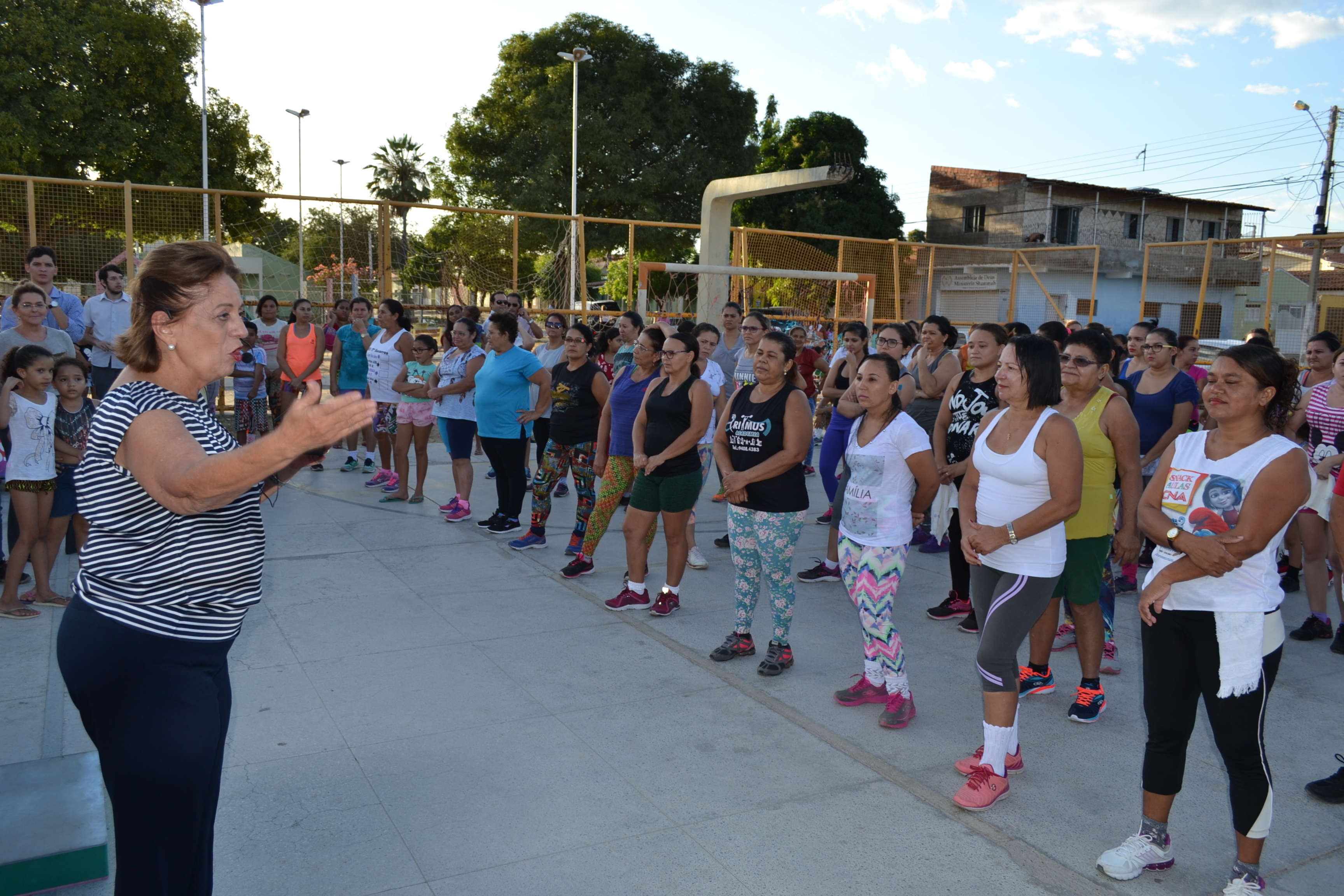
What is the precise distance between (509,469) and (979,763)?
16.5 feet

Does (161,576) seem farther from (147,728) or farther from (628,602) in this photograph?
(628,602)

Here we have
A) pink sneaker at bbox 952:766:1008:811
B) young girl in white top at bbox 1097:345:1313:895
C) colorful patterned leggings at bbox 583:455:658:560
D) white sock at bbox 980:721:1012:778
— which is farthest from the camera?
colorful patterned leggings at bbox 583:455:658:560

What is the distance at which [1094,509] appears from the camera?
14.4ft

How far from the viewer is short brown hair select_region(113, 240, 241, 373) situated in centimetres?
203

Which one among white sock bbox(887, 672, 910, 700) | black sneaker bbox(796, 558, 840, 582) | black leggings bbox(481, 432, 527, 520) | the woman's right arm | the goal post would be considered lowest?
black sneaker bbox(796, 558, 840, 582)

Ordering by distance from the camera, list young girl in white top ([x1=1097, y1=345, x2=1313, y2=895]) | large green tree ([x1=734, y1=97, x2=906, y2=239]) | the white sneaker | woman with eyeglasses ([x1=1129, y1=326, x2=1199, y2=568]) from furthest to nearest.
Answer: large green tree ([x1=734, y1=97, x2=906, y2=239]), woman with eyeglasses ([x1=1129, y1=326, x2=1199, y2=568]), the white sneaker, young girl in white top ([x1=1097, y1=345, x2=1313, y2=895])

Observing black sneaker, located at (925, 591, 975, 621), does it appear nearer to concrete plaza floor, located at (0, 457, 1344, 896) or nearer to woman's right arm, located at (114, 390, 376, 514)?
concrete plaza floor, located at (0, 457, 1344, 896)

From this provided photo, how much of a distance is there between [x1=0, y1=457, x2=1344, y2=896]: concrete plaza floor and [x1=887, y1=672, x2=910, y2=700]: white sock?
0.19 meters

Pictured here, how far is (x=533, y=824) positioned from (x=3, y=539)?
5956mm

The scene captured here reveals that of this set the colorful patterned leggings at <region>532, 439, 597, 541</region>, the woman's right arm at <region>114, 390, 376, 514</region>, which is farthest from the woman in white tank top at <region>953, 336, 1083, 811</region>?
the colorful patterned leggings at <region>532, 439, 597, 541</region>

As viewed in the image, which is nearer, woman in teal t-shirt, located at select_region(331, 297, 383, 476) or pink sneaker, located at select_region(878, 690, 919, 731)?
pink sneaker, located at select_region(878, 690, 919, 731)

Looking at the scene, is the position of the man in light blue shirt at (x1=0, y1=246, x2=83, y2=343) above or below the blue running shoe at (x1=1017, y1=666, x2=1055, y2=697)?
above

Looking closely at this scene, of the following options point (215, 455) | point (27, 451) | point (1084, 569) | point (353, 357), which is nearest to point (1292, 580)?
point (1084, 569)

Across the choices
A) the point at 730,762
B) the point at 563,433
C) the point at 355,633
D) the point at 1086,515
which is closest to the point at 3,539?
the point at 355,633
